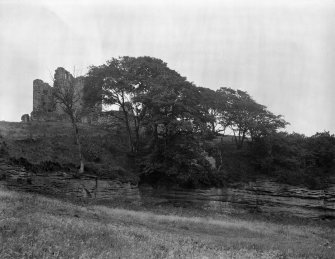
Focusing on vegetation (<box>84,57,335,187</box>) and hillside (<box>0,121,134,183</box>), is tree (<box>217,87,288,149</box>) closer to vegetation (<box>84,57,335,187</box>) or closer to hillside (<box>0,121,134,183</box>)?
vegetation (<box>84,57,335,187</box>)

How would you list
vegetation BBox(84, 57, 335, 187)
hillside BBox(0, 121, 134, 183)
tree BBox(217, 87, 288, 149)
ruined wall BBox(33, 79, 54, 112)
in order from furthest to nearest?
ruined wall BBox(33, 79, 54, 112) < tree BBox(217, 87, 288, 149) < vegetation BBox(84, 57, 335, 187) < hillside BBox(0, 121, 134, 183)

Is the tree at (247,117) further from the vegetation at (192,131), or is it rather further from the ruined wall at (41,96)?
the ruined wall at (41,96)

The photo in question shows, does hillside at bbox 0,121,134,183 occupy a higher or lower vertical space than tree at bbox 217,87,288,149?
lower

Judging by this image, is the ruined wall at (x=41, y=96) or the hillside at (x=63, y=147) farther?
the ruined wall at (x=41, y=96)

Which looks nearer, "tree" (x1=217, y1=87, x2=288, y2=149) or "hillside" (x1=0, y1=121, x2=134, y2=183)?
"hillside" (x1=0, y1=121, x2=134, y2=183)

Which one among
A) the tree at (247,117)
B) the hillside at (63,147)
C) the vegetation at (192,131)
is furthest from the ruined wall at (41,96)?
the tree at (247,117)

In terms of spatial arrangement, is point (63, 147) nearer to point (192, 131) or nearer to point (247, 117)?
point (192, 131)

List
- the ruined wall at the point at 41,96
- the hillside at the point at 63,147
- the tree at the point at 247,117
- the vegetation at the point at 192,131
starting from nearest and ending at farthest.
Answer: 1. the hillside at the point at 63,147
2. the vegetation at the point at 192,131
3. the tree at the point at 247,117
4. the ruined wall at the point at 41,96

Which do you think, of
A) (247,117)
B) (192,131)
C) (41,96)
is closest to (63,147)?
(192,131)

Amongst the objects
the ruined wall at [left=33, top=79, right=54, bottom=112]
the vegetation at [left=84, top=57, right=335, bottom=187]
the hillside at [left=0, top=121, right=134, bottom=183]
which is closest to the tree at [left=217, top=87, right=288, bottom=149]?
the vegetation at [left=84, top=57, right=335, bottom=187]

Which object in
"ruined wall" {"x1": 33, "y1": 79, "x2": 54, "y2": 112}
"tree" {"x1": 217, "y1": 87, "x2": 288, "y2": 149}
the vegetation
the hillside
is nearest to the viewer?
the hillside

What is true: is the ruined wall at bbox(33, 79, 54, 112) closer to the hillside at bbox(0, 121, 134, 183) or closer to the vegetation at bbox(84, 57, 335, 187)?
the hillside at bbox(0, 121, 134, 183)

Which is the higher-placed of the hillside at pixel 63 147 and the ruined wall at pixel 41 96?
the ruined wall at pixel 41 96

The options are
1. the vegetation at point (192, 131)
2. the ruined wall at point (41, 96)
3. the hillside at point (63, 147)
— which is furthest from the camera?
the ruined wall at point (41, 96)
